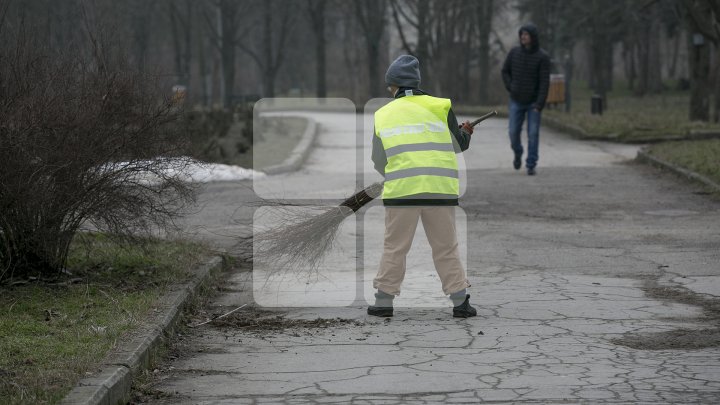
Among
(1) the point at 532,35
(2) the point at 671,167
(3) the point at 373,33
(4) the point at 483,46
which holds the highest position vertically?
(3) the point at 373,33

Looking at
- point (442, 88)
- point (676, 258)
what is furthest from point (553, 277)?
point (442, 88)

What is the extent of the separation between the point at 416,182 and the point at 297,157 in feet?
41.3

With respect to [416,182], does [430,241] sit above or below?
below

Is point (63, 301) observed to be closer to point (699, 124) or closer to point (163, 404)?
point (163, 404)

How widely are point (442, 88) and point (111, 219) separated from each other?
41.3 meters

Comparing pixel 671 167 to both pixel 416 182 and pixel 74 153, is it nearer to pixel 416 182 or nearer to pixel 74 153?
pixel 416 182

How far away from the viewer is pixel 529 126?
54.3ft

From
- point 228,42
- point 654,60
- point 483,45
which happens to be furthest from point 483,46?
point 654,60

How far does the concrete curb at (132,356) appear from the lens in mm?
5301

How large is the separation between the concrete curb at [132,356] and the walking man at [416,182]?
4.30 feet

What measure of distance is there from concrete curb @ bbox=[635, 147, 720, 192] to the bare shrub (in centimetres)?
805

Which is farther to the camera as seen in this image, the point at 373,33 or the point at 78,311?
the point at 373,33

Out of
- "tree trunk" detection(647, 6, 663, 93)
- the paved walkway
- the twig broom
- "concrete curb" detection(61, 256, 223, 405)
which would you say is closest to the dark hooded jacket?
the paved walkway

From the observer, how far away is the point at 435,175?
24.9 ft
